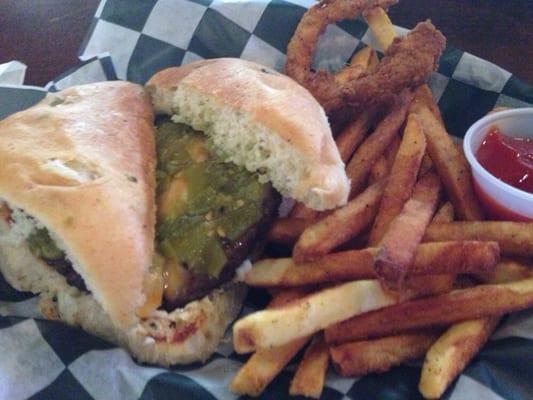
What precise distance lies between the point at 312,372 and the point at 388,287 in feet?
0.92

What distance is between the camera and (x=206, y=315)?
70.5 inches

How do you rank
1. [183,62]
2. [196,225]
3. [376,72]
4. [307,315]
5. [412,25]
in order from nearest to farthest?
[307,315] → [196,225] → [376,72] → [183,62] → [412,25]

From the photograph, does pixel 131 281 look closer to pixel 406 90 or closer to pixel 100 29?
pixel 406 90

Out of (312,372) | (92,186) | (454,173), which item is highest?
(92,186)

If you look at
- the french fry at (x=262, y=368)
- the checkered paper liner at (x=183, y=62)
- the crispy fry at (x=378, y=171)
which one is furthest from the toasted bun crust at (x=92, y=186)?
the crispy fry at (x=378, y=171)

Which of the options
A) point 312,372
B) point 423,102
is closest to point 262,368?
point 312,372

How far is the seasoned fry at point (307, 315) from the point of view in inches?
60.1

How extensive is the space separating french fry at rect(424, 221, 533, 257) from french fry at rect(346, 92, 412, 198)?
11.6 inches

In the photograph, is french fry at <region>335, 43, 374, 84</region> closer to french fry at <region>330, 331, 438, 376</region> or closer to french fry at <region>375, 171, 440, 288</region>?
french fry at <region>375, 171, 440, 288</region>

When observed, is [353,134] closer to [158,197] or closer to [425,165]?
[425,165]

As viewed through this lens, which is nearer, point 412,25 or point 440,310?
point 440,310

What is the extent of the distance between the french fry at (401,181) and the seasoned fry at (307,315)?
0.20m

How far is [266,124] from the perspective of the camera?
6.16ft

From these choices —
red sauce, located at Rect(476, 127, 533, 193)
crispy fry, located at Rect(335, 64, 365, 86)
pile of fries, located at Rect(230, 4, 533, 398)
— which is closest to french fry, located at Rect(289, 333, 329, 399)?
pile of fries, located at Rect(230, 4, 533, 398)
